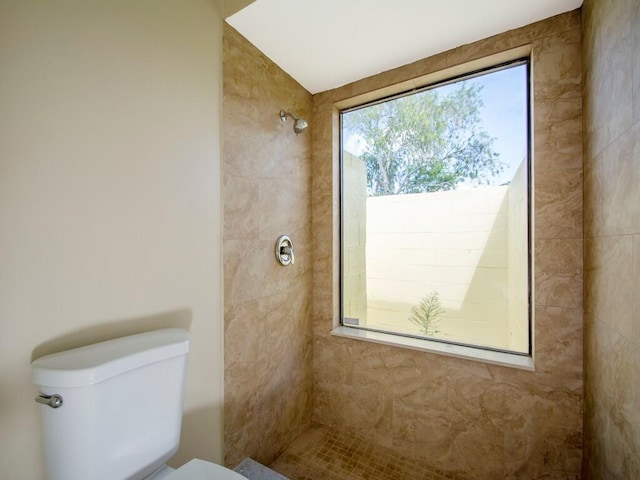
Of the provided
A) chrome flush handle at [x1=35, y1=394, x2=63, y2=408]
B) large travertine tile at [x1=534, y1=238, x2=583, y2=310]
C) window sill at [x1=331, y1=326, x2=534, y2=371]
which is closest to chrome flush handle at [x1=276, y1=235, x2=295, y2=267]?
window sill at [x1=331, y1=326, x2=534, y2=371]

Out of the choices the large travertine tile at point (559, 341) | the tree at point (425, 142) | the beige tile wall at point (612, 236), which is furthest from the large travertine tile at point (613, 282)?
the tree at point (425, 142)

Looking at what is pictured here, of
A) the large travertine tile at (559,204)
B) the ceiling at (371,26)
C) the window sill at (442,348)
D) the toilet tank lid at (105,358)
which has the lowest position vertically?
the window sill at (442,348)

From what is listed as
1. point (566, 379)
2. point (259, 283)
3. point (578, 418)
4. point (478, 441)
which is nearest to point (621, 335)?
point (566, 379)

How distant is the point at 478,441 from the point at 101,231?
1985mm

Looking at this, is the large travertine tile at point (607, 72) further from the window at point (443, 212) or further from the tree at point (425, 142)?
the tree at point (425, 142)

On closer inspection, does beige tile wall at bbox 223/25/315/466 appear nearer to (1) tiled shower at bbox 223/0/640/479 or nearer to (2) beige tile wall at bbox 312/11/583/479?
(1) tiled shower at bbox 223/0/640/479

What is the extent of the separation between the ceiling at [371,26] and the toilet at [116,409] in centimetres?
148

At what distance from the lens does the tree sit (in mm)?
1579

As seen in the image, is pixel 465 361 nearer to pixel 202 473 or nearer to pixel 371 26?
pixel 202 473

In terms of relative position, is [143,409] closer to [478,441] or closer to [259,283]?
[259,283]

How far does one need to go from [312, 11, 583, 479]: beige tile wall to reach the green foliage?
19 cm

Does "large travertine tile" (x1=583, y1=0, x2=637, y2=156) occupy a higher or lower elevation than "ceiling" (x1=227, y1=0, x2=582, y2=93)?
lower

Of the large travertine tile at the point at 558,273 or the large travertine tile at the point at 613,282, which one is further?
the large travertine tile at the point at 558,273

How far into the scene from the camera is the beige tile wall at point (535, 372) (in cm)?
126
